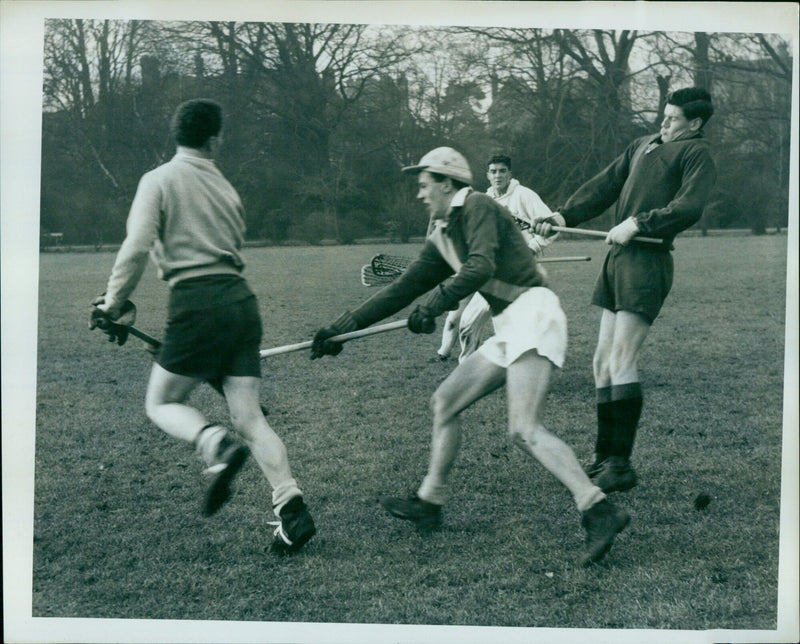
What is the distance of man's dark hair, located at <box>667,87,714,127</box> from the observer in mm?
4438

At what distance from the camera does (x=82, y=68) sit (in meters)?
4.49

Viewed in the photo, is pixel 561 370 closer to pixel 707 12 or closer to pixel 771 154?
pixel 771 154

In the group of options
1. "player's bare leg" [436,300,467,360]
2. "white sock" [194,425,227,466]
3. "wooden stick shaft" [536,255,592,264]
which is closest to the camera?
"white sock" [194,425,227,466]

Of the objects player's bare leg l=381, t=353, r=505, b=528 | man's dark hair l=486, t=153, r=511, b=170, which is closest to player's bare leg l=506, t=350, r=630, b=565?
player's bare leg l=381, t=353, r=505, b=528

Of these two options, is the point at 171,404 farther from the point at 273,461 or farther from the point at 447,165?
the point at 447,165

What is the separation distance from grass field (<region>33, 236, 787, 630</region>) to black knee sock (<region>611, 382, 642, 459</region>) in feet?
0.25

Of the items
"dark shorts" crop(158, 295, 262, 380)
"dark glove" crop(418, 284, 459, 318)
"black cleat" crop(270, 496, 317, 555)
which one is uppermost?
"dark glove" crop(418, 284, 459, 318)

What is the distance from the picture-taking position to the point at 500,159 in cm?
449

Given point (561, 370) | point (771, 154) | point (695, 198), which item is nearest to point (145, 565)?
point (561, 370)

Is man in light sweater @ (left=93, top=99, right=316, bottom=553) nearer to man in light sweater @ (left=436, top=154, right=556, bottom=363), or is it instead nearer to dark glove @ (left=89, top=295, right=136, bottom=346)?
dark glove @ (left=89, top=295, right=136, bottom=346)

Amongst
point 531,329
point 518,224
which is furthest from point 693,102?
point 531,329

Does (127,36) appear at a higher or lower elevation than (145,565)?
higher

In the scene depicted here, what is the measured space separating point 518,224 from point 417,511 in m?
1.46

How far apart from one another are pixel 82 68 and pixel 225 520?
231 cm
